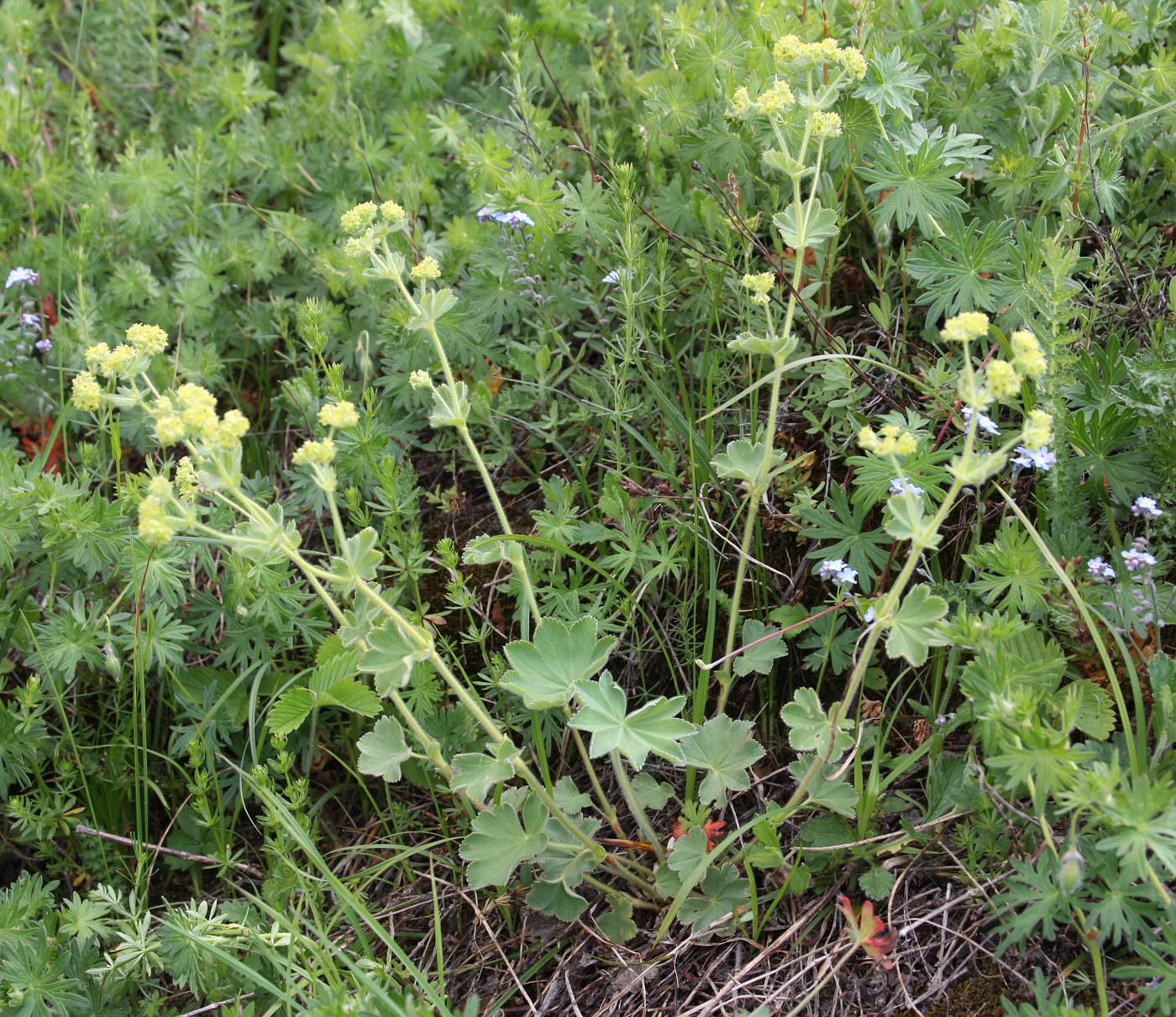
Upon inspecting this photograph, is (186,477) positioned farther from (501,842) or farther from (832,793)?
(832,793)

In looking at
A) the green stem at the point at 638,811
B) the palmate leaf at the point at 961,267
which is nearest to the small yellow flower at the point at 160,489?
the green stem at the point at 638,811

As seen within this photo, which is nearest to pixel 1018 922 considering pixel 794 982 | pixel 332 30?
pixel 794 982

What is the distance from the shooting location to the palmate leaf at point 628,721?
2078 millimetres

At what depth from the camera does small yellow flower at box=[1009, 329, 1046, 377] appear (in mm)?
1837

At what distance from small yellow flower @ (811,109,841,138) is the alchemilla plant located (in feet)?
0.03

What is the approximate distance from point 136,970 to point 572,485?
1.53m

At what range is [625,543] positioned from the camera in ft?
9.07

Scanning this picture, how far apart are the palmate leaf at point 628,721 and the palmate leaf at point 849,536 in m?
0.67

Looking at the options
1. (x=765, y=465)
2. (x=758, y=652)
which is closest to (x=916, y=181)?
(x=765, y=465)

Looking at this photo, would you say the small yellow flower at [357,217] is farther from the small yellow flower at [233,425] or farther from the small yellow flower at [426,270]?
the small yellow flower at [233,425]

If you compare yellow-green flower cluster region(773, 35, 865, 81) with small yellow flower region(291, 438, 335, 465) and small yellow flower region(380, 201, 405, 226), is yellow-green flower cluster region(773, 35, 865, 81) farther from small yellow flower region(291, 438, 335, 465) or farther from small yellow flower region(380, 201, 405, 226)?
small yellow flower region(291, 438, 335, 465)

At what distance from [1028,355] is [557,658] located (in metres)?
1.05

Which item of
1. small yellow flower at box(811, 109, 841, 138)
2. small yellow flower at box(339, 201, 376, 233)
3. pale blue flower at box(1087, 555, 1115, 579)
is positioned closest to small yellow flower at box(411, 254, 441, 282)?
A: small yellow flower at box(339, 201, 376, 233)

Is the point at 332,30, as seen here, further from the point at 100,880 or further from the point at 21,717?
the point at 100,880
